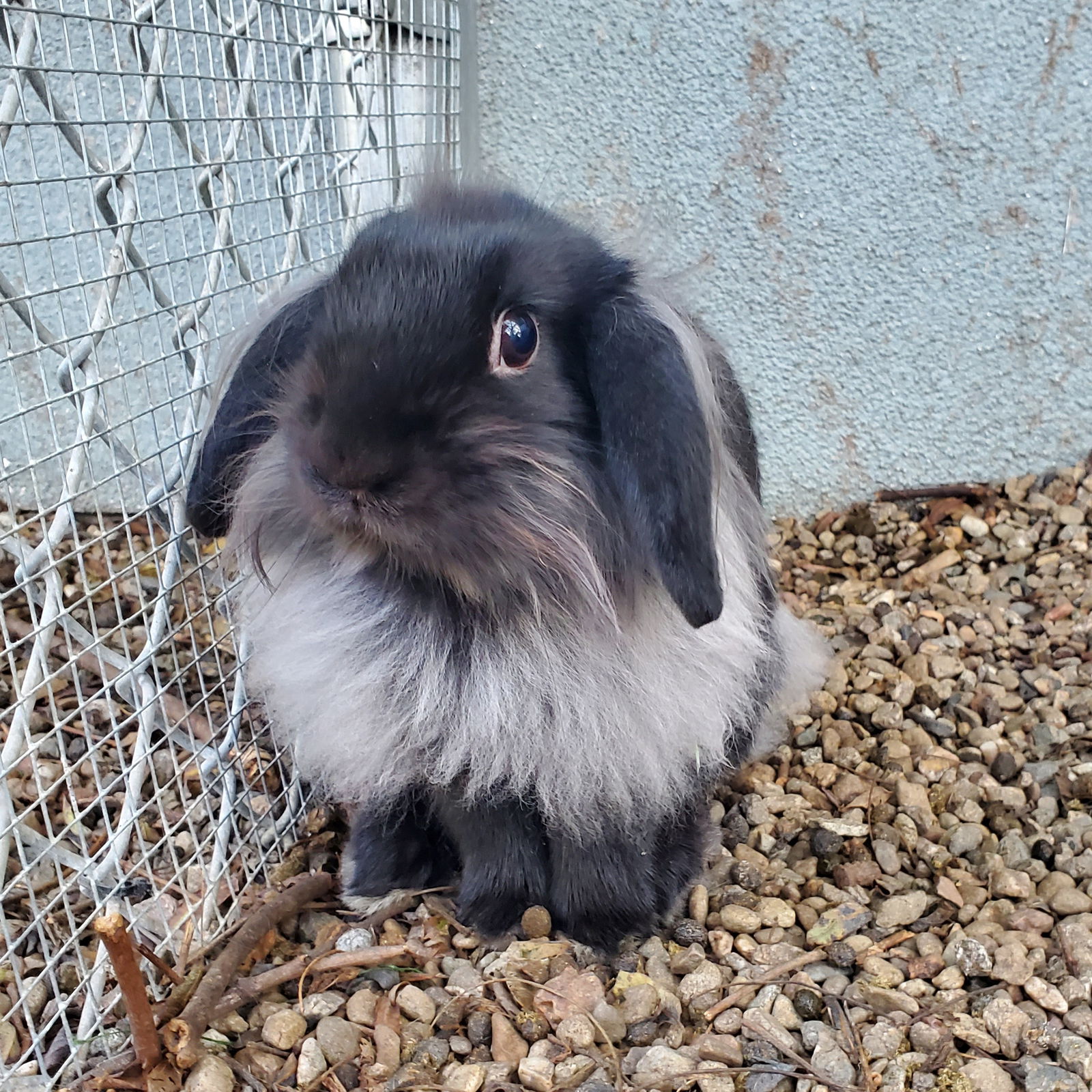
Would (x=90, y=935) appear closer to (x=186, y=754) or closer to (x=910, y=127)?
(x=186, y=754)

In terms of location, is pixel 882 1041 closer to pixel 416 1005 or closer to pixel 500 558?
pixel 416 1005

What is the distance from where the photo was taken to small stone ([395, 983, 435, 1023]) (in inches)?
54.2

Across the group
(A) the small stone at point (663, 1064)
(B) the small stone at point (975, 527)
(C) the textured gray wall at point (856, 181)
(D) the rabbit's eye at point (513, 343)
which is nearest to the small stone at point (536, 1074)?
(A) the small stone at point (663, 1064)

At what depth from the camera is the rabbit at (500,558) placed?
1.06m

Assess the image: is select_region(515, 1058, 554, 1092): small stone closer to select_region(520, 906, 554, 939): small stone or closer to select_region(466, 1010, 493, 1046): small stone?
select_region(466, 1010, 493, 1046): small stone

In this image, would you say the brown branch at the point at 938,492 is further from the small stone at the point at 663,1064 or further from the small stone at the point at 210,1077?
the small stone at the point at 210,1077

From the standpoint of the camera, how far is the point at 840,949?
4.74 feet

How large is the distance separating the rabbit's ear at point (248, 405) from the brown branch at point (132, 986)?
519 mm

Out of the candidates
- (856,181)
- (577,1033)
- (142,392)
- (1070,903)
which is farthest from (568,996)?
(856,181)

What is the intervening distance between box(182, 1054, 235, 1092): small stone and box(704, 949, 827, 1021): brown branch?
0.59m

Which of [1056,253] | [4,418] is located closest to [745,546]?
[4,418]

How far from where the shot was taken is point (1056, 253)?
2395 mm

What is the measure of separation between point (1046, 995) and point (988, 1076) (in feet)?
0.57

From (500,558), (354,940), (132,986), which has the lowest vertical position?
(354,940)
